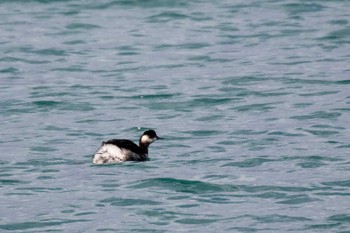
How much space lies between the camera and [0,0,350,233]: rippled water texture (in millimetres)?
16922

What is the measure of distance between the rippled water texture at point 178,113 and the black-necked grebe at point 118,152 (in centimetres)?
15

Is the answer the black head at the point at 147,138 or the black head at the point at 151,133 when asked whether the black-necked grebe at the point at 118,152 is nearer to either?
the black head at the point at 147,138

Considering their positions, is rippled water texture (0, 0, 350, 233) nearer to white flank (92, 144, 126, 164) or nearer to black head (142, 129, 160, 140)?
white flank (92, 144, 126, 164)

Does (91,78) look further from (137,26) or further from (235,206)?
(235,206)

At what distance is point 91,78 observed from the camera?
28266 millimetres

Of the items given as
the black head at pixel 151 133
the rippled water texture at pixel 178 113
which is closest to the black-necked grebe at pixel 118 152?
the rippled water texture at pixel 178 113

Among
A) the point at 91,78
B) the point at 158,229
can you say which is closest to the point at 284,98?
the point at 91,78

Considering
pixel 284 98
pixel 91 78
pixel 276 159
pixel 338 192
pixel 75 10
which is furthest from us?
pixel 75 10

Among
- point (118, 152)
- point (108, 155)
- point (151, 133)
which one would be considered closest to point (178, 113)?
point (151, 133)

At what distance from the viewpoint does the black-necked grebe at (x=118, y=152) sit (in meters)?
19.1

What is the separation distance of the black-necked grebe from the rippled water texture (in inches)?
5.9

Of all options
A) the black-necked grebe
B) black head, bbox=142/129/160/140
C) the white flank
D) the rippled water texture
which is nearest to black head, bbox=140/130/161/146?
black head, bbox=142/129/160/140

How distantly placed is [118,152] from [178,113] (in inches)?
197

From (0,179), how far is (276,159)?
442 cm
